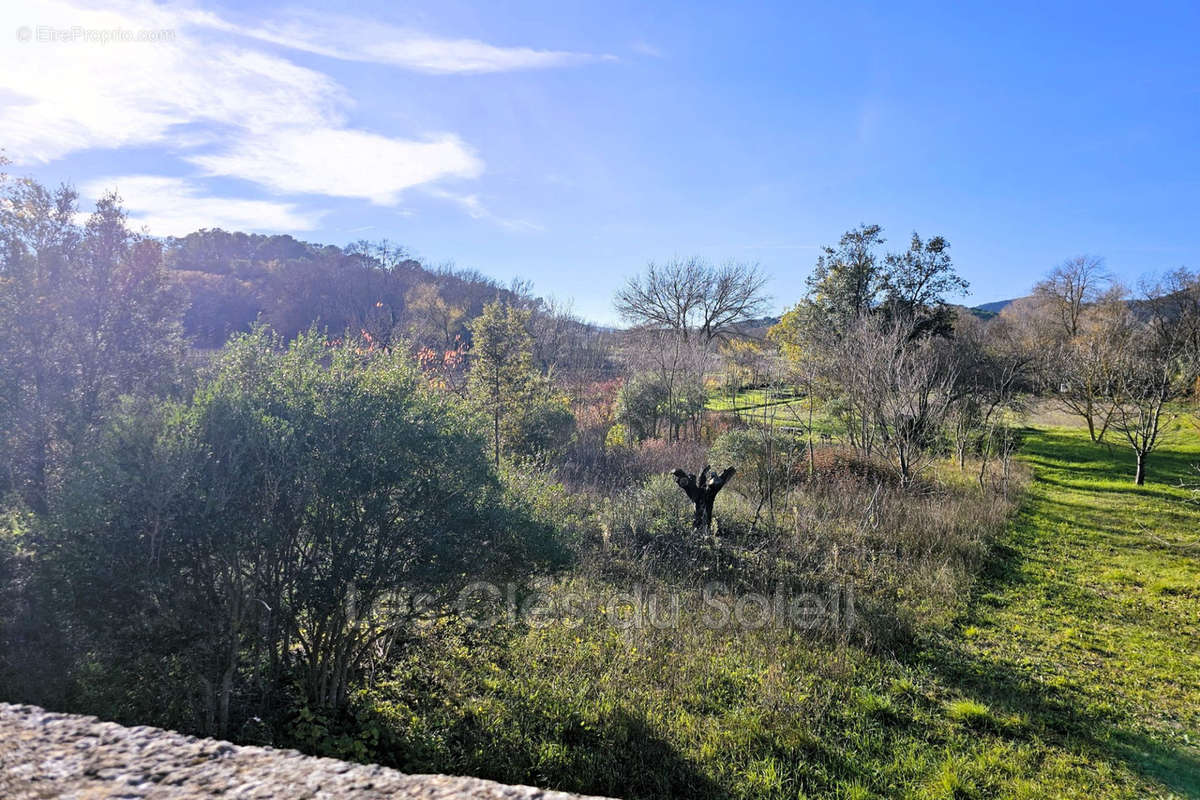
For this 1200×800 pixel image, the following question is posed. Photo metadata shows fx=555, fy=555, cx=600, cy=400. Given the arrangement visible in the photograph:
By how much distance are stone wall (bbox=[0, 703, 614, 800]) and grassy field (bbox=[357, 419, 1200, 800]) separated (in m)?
2.88

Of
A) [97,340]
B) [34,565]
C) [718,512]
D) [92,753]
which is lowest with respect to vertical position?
[718,512]

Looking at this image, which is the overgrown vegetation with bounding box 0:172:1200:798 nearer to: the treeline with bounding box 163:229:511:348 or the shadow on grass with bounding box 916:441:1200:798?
the shadow on grass with bounding box 916:441:1200:798

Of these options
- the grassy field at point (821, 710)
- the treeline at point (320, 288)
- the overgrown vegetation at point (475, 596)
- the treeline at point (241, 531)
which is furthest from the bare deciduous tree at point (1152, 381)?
the treeline at point (320, 288)

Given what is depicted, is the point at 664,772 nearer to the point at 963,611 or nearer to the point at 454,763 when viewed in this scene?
the point at 454,763

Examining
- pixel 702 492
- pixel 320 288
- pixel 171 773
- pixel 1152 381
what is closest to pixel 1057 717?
pixel 702 492

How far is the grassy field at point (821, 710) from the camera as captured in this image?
353cm

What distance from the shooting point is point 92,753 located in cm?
94

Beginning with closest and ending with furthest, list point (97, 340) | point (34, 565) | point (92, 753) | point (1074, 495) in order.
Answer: point (92, 753) < point (34, 565) < point (97, 340) < point (1074, 495)

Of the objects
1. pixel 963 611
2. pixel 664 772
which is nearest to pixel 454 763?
pixel 664 772

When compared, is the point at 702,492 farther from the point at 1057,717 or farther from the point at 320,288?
the point at 320,288

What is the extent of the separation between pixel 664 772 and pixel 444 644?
2.16m

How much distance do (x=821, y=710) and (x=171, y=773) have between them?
4.36 m

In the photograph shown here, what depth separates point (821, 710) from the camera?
164 inches

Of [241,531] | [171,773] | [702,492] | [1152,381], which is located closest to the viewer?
[171,773]
